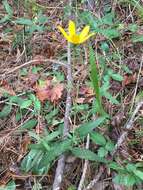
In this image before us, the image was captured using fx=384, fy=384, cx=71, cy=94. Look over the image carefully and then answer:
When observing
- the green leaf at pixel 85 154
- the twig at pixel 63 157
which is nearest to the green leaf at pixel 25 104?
the twig at pixel 63 157

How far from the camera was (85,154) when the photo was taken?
1.33 metres

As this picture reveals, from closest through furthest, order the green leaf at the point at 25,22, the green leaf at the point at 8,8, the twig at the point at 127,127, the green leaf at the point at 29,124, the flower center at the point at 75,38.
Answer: the flower center at the point at 75,38 → the twig at the point at 127,127 → the green leaf at the point at 29,124 → the green leaf at the point at 25,22 → the green leaf at the point at 8,8

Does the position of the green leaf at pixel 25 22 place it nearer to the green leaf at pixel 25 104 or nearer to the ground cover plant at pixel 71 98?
the ground cover plant at pixel 71 98

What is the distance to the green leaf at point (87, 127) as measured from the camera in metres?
1.38

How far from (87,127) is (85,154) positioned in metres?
0.11

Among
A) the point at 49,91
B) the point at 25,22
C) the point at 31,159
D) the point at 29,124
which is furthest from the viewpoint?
the point at 25,22

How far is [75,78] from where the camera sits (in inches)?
66.1

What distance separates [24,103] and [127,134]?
0.44m

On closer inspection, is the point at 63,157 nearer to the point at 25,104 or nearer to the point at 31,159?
the point at 31,159

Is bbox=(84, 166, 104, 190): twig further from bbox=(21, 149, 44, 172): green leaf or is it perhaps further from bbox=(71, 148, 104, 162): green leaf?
bbox=(21, 149, 44, 172): green leaf

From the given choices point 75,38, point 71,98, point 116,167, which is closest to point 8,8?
point 71,98

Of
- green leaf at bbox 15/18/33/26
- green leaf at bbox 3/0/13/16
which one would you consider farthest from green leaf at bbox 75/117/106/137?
green leaf at bbox 3/0/13/16

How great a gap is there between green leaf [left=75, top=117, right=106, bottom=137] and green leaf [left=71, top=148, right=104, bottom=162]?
63mm

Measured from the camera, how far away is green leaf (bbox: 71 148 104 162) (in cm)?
132
